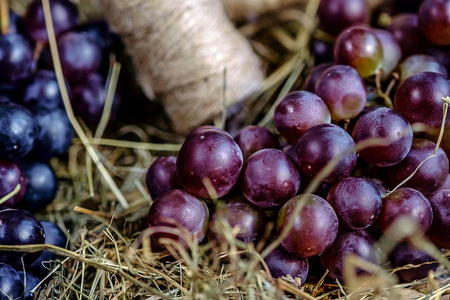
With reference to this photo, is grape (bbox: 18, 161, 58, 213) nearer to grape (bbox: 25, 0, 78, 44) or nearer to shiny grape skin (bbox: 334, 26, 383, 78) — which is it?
grape (bbox: 25, 0, 78, 44)

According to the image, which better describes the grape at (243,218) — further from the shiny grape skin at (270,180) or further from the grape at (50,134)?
the grape at (50,134)

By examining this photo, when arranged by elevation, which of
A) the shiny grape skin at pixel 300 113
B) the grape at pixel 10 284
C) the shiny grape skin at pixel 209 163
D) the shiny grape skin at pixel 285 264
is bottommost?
the grape at pixel 10 284

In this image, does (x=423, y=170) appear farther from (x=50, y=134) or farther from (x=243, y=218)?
(x=50, y=134)

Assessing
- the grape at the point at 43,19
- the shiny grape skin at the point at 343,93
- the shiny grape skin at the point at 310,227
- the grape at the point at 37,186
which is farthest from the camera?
the grape at the point at 43,19

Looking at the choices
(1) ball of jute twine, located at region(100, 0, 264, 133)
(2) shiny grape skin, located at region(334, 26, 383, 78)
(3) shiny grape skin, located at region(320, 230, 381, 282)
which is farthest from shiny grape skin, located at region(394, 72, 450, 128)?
(1) ball of jute twine, located at region(100, 0, 264, 133)

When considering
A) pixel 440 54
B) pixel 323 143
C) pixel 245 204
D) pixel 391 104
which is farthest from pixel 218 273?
pixel 440 54

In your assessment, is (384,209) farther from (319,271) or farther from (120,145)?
(120,145)

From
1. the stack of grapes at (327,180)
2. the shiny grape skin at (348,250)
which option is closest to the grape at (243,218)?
the stack of grapes at (327,180)
